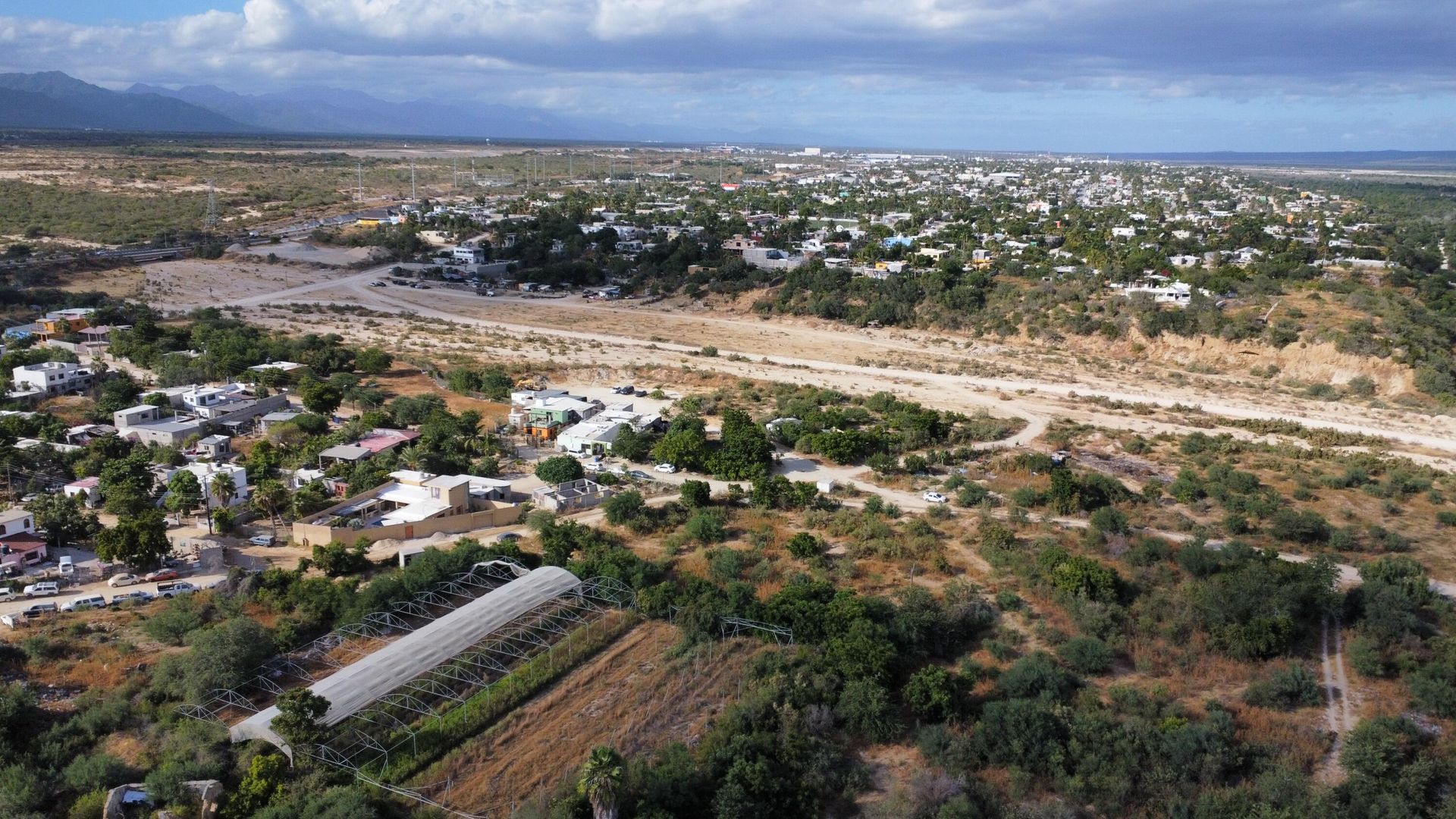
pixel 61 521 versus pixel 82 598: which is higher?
pixel 61 521

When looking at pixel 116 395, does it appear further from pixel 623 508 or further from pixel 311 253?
pixel 311 253

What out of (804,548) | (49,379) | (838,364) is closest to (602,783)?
(804,548)

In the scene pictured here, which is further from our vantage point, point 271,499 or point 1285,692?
point 271,499

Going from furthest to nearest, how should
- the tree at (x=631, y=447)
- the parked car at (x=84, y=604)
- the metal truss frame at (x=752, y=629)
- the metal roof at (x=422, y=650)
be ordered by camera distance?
the tree at (x=631, y=447) < the parked car at (x=84, y=604) < the metal truss frame at (x=752, y=629) < the metal roof at (x=422, y=650)

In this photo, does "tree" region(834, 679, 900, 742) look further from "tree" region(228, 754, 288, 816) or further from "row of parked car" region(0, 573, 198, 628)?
"row of parked car" region(0, 573, 198, 628)

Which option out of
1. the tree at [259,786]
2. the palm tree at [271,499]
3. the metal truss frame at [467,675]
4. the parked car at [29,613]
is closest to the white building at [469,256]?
the palm tree at [271,499]

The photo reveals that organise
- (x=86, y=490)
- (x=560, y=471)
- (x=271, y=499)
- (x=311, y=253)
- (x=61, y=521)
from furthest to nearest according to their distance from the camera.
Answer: (x=311, y=253), (x=560, y=471), (x=86, y=490), (x=271, y=499), (x=61, y=521)

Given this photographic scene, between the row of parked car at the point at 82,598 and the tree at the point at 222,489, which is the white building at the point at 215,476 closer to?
the tree at the point at 222,489

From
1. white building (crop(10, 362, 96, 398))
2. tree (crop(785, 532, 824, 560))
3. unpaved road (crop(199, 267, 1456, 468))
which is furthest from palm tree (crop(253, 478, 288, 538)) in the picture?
unpaved road (crop(199, 267, 1456, 468))
